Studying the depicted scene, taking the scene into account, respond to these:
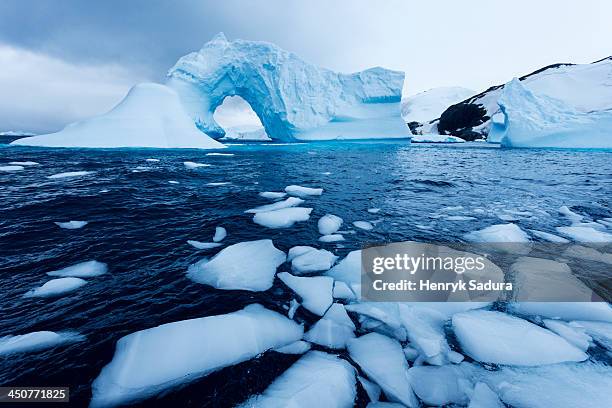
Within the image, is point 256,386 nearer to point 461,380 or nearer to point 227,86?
point 461,380

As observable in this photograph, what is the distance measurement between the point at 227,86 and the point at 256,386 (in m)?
27.5

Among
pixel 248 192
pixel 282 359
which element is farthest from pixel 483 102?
pixel 282 359

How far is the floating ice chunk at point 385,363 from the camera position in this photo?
1.53 m

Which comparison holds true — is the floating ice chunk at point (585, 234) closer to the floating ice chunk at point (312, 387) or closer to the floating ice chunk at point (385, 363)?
the floating ice chunk at point (385, 363)

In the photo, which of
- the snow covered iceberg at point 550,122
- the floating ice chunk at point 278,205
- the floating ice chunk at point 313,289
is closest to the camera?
the floating ice chunk at point 313,289

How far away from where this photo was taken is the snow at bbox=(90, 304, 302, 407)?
1476mm

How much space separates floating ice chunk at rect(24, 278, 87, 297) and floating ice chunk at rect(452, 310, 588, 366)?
10.2 ft

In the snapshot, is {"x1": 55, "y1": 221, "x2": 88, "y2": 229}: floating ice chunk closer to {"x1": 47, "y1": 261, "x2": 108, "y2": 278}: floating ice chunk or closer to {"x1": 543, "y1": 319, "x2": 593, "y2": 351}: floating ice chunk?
{"x1": 47, "y1": 261, "x2": 108, "y2": 278}: floating ice chunk

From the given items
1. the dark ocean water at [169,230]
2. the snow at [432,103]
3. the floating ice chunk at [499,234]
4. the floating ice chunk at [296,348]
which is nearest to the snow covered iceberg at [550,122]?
the dark ocean water at [169,230]

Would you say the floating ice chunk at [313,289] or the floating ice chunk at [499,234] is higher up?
the floating ice chunk at [499,234]

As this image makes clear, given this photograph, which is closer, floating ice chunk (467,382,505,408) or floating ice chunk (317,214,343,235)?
floating ice chunk (467,382,505,408)

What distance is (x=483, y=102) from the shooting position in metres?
48.0

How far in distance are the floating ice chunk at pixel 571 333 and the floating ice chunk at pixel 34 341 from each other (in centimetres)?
327

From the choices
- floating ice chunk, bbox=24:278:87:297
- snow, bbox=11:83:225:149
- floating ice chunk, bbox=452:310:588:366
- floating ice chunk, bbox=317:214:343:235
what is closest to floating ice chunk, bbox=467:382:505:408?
floating ice chunk, bbox=452:310:588:366
